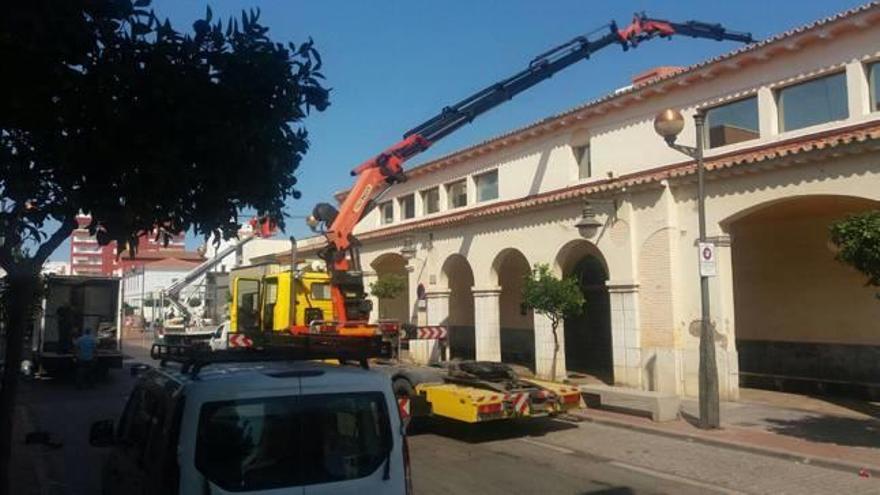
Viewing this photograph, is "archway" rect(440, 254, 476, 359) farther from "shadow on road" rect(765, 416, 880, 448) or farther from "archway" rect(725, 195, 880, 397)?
"shadow on road" rect(765, 416, 880, 448)

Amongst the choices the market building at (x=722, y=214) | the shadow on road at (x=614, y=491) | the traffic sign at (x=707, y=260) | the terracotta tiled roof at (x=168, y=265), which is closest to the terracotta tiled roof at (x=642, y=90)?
the market building at (x=722, y=214)

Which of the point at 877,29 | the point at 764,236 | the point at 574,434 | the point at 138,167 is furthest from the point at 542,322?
the point at 138,167

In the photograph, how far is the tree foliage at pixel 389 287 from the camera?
26.6 metres

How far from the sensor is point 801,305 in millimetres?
17547

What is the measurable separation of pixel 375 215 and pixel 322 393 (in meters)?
27.2

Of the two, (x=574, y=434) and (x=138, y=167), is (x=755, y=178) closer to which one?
(x=574, y=434)

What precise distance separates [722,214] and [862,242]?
20.4 ft

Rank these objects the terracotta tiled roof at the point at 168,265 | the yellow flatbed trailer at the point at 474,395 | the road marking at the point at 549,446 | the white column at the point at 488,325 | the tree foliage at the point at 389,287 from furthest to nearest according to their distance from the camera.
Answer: the terracotta tiled roof at the point at 168,265
the tree foliage at the point at 389,287
the white column at the point at 488,325
the yellow flatbed trailer at the point at 474,395
the road marking at the point at 549,446

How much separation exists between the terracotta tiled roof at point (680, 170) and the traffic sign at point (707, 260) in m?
2.98

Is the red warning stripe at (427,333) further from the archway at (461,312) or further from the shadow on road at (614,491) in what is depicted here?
the shadow on road at (614,491)

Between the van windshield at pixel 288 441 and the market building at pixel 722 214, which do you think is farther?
the market building at pixel 722 214

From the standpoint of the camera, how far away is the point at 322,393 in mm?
4164

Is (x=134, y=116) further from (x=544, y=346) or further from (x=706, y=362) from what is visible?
(x=544, y=346)

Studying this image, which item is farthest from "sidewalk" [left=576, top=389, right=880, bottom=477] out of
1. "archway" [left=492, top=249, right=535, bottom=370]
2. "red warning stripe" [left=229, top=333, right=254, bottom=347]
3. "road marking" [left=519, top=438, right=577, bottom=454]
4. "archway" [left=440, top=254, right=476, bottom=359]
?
"archway" [left=440, top=254, right=476, bottom=359]
